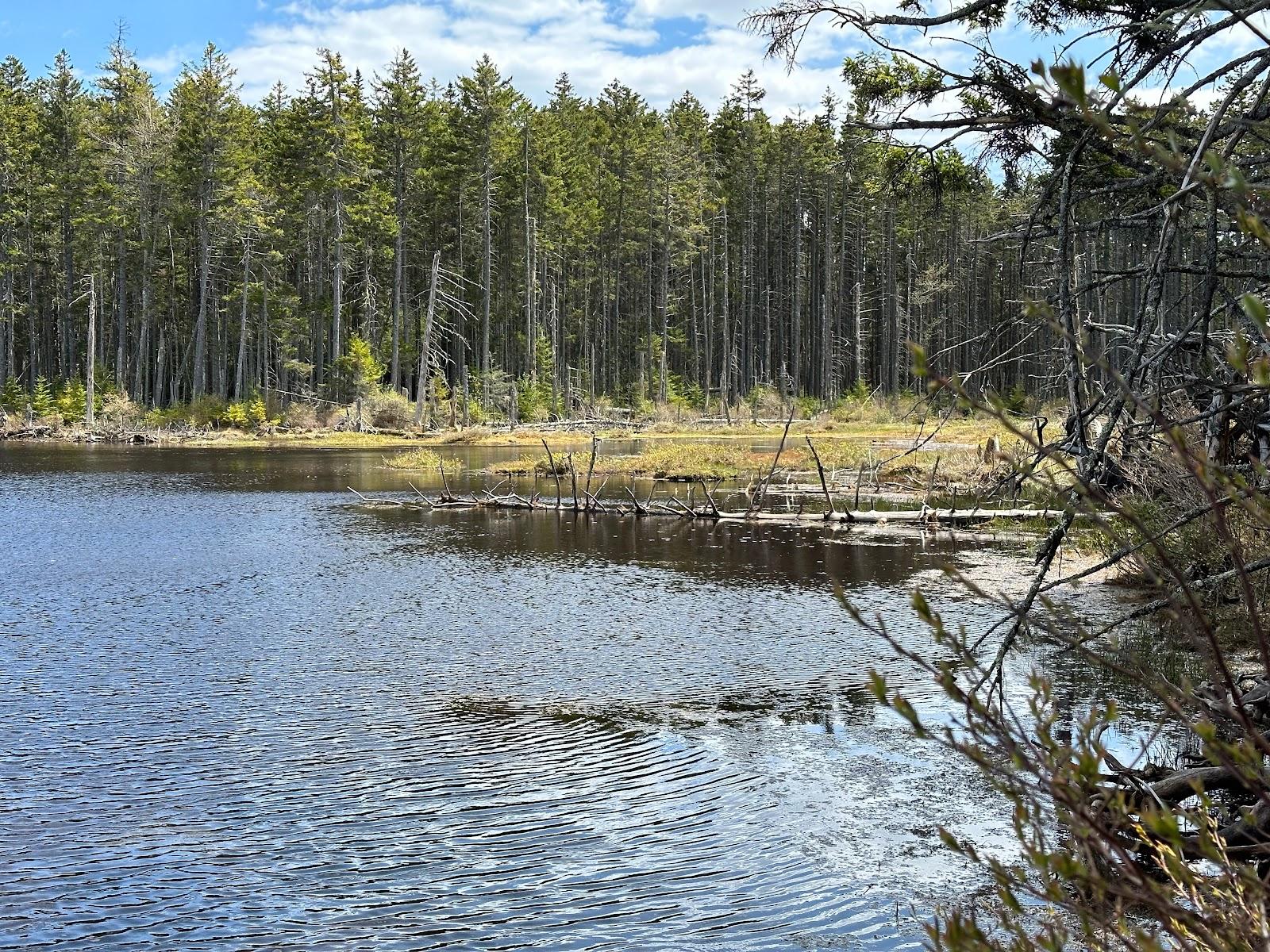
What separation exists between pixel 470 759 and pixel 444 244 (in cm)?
5660

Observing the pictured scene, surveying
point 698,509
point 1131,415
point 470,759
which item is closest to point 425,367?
point 698,509

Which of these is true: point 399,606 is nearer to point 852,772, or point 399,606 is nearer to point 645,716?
point 645,716

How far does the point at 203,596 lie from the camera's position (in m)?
15.6

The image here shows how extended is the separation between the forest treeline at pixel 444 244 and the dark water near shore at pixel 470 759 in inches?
1442

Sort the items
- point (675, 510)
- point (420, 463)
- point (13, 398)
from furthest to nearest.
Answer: point (13, 398), point (420, 463), point (675, 510)

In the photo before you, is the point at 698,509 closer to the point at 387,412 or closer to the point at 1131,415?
the point at 1131,415

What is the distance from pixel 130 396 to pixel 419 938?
6009 centimetres

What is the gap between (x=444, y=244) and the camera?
62.6m

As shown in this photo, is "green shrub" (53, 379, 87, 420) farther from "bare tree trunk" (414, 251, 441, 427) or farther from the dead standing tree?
the dead standing tree

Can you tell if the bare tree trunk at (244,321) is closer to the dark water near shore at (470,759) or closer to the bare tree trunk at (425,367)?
the bare tree trunk at (425,367)

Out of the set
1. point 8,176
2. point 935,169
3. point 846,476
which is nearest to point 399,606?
point 935,169

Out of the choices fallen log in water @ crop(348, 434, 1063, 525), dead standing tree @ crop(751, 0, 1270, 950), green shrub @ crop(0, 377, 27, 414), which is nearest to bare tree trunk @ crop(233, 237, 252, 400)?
green shrub @ crop(0, 377, 27, 414)

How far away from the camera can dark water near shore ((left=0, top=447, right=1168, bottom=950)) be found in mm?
6316

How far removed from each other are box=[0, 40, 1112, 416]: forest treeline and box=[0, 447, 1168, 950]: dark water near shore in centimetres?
3663
